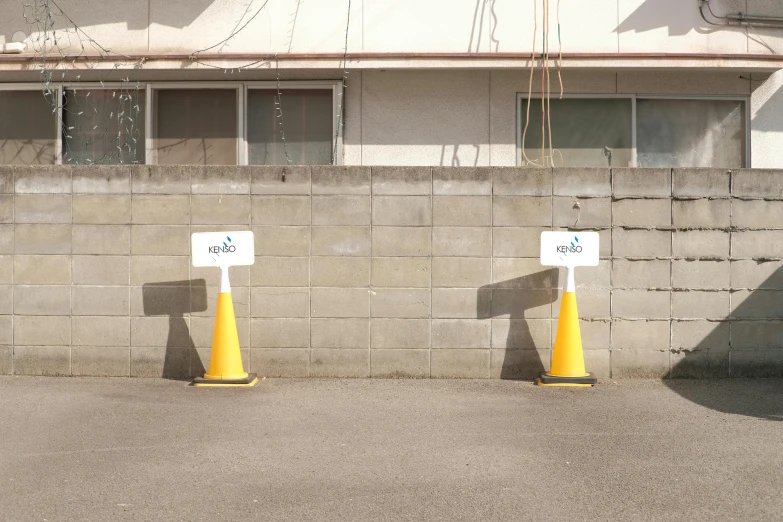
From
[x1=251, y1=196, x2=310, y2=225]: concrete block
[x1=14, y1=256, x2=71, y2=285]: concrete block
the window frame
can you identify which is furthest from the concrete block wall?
the window frame

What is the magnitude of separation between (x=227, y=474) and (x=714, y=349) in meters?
4.79

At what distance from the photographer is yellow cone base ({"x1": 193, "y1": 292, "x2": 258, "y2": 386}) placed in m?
7.69

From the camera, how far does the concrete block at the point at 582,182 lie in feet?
26.2

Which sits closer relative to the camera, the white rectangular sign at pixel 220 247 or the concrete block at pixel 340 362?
the white rectangular sign at pixel 220 247

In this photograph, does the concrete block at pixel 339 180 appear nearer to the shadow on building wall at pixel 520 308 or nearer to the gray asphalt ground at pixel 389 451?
the shadow on building wall at pixel 520 308

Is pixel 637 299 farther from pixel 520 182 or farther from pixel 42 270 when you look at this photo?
pixel 42 270

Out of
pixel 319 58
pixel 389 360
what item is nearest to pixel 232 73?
pixel 319 58

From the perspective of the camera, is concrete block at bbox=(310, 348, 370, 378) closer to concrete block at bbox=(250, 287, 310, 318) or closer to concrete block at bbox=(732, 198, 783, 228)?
concrete block at bbox=(250, 287, 310, 318)

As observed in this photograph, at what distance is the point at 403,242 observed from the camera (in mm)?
8016

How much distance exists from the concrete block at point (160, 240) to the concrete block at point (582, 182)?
10.7 ft

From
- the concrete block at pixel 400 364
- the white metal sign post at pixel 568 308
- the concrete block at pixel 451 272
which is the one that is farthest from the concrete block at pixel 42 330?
the white metal sign post at pixel 568 308

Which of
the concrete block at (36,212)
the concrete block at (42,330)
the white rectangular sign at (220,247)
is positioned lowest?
the concrete block at (42,330)

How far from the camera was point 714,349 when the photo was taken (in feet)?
26.4

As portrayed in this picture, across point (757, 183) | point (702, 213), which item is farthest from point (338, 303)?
point (757, 183)
